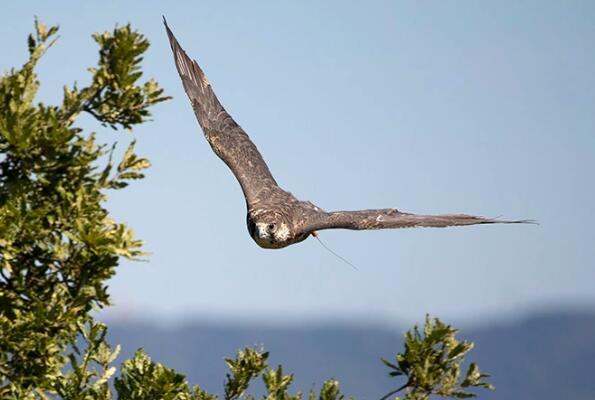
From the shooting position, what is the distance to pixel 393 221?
771 inches

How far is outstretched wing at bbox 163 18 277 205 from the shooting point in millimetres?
23469

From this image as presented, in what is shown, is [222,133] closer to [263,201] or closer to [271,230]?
[263,201]

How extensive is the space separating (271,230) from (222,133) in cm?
516

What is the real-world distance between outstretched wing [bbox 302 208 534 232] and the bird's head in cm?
36

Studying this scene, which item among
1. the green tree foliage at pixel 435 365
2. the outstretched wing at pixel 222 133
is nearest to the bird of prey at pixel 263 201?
the outstretched wing at pixel 222 133

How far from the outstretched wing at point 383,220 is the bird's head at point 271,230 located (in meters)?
0.36

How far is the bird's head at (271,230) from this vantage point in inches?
810

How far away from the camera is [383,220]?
1966cm

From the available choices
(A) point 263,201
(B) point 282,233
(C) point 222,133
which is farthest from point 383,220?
(C) point 222,133

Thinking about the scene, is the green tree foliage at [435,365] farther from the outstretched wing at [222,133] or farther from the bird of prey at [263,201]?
the outstretched wing at [222,133]

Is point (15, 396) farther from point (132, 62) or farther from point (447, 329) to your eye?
point (447, 329)

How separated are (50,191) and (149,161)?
3.90 feet

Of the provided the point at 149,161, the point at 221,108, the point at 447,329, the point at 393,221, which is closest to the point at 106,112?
the point at 149,161

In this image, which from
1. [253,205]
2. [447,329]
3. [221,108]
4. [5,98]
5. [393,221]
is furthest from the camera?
[221,108]
